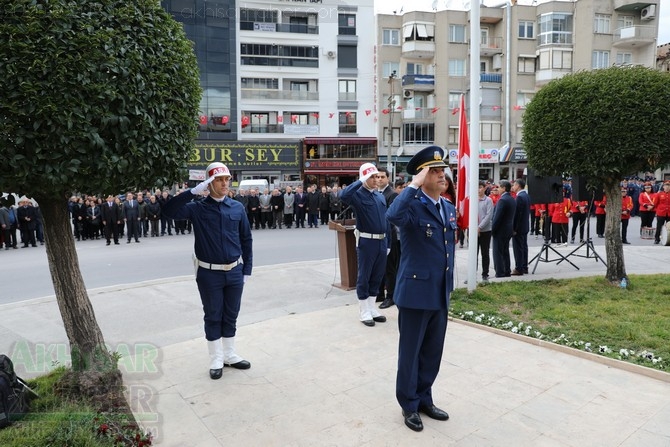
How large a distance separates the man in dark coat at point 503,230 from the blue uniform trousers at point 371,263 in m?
3.77

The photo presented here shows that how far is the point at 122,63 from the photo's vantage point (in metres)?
3.27

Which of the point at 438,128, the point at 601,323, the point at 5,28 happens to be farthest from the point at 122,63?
the point at 438,128

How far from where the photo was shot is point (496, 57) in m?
40.6

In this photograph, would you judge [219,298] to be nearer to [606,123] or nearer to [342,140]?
[606,123]

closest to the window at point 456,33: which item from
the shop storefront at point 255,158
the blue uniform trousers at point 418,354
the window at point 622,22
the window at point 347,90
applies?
the window at point 347,90

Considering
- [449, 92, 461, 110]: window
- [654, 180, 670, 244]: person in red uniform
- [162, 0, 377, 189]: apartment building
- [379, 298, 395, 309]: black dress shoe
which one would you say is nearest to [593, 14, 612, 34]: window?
[449, 92, 461, 110]: window

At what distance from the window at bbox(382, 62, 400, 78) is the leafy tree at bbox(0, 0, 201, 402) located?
38.3 metres

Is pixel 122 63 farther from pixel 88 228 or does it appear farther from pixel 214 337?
pixel 88 228

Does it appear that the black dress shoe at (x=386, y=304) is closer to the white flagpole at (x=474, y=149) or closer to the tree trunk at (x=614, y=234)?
the white flagpole at (x=474, y=149)

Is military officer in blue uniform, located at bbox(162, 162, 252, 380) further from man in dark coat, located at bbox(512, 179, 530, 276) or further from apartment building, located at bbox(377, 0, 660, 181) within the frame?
apartment building, located at bbox(377, 0, 660, 181)

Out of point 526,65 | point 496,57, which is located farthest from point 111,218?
point 526,65

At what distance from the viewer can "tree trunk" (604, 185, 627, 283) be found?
25.5 ft

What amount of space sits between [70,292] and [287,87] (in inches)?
1461

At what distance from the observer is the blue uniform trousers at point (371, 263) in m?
6.29
